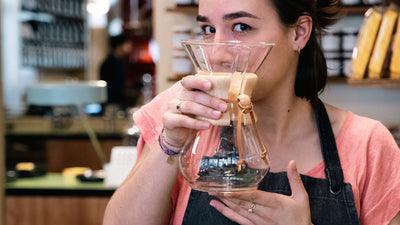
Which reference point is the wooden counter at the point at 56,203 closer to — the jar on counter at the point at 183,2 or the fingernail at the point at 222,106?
the jar on counter at the point at 183,2

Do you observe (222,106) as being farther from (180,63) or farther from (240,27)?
(180,63)

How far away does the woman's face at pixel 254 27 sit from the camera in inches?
48.6

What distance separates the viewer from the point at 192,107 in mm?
1058

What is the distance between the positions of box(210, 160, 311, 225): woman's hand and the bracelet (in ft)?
0.45

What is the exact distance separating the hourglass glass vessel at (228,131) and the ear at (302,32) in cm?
32

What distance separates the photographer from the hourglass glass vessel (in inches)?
41.2

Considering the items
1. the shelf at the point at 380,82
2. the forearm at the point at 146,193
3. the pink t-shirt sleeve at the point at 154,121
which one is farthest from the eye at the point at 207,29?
the shelf at the point at 380,82

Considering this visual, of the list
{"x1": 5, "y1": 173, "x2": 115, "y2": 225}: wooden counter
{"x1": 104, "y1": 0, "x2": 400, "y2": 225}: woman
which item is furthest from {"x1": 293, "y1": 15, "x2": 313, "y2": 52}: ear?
{"x1": 5, "y1": 173, "x2": 115, "y2": 225}: wooden counter

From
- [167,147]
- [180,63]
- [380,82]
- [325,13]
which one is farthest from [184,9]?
[167,147]

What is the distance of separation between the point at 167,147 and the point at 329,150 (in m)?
0.48

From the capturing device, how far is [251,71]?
1.11 metres

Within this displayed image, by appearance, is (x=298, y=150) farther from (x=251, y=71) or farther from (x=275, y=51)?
(x=251, y=71)

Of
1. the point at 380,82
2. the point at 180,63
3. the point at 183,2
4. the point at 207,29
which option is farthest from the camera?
the point at 180,63

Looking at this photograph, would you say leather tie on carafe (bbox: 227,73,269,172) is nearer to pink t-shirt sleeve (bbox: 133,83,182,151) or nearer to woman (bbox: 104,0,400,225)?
woman (bbox: 104,0,400,225)
